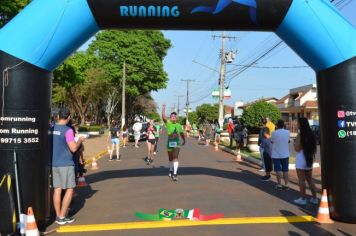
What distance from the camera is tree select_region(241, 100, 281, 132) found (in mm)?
21484

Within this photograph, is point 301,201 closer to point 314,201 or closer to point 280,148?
point 314,201

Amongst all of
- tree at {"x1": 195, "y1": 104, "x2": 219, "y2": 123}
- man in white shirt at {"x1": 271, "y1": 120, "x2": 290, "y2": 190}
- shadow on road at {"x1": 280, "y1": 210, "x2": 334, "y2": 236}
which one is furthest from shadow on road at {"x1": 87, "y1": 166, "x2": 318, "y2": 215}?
tree at {"x1": 195, "y1": 104, "x2": 219, "y2": 123}

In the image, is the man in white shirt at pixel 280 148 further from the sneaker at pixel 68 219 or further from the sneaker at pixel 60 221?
the sneaker at pixel 60 221

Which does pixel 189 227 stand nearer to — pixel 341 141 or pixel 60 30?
pixel 341 141

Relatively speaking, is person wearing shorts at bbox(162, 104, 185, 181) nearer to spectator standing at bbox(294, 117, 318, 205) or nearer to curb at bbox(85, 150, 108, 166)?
spectator standing at bbox(294, 117, 318, 205)

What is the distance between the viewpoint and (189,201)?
9.85 m

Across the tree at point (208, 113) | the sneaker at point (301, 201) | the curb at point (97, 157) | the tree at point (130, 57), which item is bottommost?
the sneaker at point (301, 201)

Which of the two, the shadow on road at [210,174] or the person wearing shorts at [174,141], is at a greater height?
the person wearing shorts at [174,141]

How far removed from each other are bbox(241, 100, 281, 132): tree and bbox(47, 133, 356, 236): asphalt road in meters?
6.10

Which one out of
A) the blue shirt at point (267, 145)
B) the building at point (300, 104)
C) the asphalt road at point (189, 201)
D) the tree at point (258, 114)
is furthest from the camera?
the building at point (300, 104)

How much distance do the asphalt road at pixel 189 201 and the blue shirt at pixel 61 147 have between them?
109 centimetres

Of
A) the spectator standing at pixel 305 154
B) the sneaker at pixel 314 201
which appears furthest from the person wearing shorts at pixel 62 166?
the sneaker at pixel 314 201

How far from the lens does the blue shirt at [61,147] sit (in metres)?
7.85

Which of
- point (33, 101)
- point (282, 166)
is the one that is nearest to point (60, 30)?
point (33, 101)
